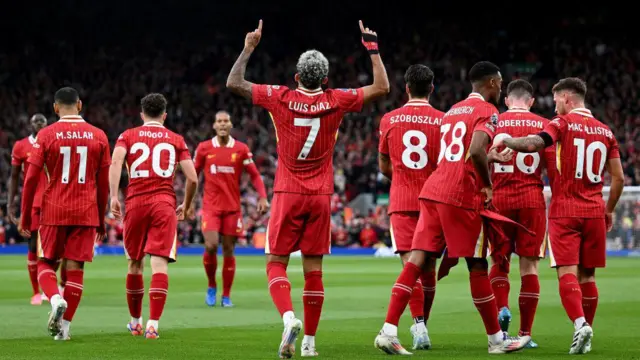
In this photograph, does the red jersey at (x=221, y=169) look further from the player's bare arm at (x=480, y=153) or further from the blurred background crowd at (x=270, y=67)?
the blurred background crowd at (x=270, y=67)

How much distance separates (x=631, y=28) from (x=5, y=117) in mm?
25601

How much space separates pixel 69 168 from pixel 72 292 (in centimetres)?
124

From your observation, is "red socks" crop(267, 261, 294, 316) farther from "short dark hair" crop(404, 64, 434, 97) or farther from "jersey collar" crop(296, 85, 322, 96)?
"short dark hair" crop(404, 64, 434, 97)

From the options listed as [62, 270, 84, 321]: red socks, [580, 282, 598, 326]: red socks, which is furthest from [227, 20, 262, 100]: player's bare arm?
[580, 282, 598, 326]: red socks

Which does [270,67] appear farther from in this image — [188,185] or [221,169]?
[188,185]

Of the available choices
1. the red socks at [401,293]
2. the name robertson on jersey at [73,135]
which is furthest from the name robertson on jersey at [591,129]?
the name robertson on jersey at [73,135]

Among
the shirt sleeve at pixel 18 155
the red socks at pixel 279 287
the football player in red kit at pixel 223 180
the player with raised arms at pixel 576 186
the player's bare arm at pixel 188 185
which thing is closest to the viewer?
the red socks at pixel 279 287

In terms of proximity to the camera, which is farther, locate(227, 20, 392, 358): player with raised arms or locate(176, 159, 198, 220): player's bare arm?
locate(176, 159, 198, 220): player's bare arm

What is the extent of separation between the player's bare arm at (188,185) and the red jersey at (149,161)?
167 millimetres

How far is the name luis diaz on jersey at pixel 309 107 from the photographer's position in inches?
352

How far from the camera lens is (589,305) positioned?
1002cm

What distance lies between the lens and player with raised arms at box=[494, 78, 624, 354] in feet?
31.9

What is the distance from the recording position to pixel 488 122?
8.90 meters

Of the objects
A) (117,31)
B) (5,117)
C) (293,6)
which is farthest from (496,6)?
(5,117)
